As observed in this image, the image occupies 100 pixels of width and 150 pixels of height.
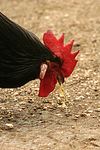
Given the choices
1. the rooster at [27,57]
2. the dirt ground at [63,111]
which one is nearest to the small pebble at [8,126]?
the dirt ground at [63,111]

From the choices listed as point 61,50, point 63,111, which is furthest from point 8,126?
point 61,50

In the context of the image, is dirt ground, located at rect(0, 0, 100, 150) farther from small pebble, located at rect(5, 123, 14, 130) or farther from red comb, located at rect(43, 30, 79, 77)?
red comb, located at rect(43, 30, 79, 77)

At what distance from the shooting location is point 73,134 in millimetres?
2594

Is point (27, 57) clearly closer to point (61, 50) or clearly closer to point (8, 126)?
point (61, 50)

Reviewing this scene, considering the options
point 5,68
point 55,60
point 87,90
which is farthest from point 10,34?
point 87,90

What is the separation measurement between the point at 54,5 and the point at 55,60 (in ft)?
14.3

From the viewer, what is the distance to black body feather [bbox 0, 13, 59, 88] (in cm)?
241

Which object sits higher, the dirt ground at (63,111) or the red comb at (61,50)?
the red comb at (61,50)

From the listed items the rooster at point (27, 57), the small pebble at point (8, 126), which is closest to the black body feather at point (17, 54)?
the rooster at point (27, 57)

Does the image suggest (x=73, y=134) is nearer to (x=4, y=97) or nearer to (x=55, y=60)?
(x=55, y=60)

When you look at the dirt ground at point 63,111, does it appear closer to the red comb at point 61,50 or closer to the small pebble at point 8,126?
the small pebble at point 8,126

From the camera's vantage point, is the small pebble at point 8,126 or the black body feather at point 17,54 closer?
the black body feather at point 17,54

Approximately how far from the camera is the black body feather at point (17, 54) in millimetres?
2412

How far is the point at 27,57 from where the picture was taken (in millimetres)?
2490
